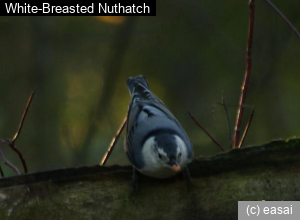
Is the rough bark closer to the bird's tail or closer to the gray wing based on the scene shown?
the gray wing

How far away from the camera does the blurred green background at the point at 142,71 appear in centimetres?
520

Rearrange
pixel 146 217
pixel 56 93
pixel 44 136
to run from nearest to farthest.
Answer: pixel 146 217
pixel 44 136
pixel 56 93

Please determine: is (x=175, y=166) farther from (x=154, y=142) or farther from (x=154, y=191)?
(x=154, y=142)

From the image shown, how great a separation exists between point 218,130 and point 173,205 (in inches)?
130

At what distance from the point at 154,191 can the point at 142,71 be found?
376cm

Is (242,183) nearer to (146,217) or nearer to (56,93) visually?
(146,217)

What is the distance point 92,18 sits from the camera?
6043 mm

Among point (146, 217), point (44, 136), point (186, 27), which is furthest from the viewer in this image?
point (186, 27)

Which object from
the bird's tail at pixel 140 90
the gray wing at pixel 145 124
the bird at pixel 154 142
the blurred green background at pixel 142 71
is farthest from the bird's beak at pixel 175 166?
the blurred green background at pixel 142 71

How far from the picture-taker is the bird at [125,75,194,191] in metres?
2.13

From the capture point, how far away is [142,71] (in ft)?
18.9

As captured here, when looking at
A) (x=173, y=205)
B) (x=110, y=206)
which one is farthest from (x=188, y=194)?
(x=110, y=206)

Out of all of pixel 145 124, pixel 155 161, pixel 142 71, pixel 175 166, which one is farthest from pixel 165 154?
pixel 142 71

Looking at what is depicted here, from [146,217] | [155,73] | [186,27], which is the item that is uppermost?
[186,27]
